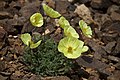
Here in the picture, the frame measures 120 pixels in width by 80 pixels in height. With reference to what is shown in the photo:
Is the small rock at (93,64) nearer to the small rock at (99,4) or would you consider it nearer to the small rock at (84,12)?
the small rock at (84,12)

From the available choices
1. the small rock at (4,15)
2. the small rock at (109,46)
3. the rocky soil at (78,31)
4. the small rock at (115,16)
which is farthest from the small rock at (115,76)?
the small rock at (4,15)

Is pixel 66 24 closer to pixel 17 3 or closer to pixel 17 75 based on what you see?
pixel 17 75

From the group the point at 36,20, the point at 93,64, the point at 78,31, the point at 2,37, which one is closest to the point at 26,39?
the point at 36,20

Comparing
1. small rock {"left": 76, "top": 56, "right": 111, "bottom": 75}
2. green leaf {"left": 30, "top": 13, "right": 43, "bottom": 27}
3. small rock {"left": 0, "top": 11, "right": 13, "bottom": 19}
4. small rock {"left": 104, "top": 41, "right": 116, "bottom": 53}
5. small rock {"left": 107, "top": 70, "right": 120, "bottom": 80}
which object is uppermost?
green leaf {"left": 30, "top": 13, "right": 43, "bottom": 27}

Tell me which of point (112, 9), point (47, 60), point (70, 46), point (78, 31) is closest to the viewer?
point (70, 46)

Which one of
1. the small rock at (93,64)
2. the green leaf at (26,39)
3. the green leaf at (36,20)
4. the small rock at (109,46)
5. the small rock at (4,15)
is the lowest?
the small rock at (93,64)

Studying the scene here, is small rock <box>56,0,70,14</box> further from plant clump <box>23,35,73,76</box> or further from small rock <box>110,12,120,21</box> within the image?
plant clump <box>23,35,73,76</box>

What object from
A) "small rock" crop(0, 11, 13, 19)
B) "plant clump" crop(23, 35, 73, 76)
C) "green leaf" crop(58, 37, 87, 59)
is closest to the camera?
"green leaf" crop(58, 37, 87, 59)

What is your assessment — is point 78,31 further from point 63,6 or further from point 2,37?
point 2,37

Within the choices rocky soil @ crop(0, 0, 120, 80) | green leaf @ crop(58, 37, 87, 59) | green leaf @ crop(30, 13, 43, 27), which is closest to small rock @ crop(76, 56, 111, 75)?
rocky soil @ crop(0, 0, 120, 80)
